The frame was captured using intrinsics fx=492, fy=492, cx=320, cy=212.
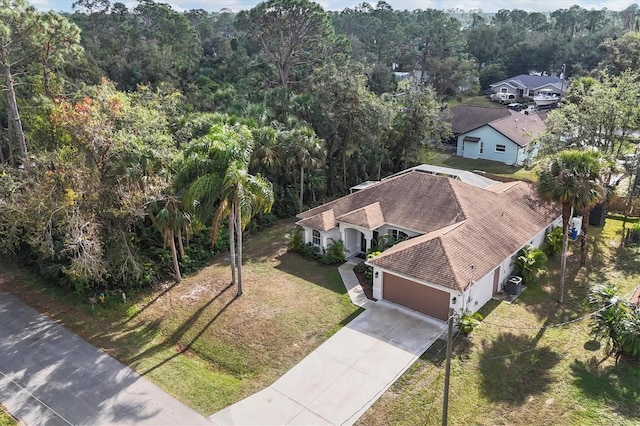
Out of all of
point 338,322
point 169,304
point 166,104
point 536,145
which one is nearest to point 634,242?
point 536,145

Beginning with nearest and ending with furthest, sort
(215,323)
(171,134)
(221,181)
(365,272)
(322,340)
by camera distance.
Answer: (322,340) < (221,181) < (215,323) < (365,272) < (171,134)

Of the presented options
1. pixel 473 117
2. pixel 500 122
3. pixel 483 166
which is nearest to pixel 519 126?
pixel 500 122

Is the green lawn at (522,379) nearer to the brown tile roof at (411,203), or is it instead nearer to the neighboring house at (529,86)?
the brown tile roof at (411,203)

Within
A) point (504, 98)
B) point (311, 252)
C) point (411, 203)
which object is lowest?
point (311, 252)

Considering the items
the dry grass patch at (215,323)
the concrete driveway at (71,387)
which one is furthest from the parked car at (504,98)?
the concrete driveway at (71,387)

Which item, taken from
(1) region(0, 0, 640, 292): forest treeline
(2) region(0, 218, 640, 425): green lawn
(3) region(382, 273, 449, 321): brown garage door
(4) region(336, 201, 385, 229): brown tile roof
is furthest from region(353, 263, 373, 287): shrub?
(1) region(0, 0, 640, 292): forest treeline

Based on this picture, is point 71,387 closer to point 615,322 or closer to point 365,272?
point 365,272

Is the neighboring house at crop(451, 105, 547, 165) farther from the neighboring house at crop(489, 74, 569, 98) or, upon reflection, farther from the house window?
the neighboring house at crop(489, 74, 569, 98)
